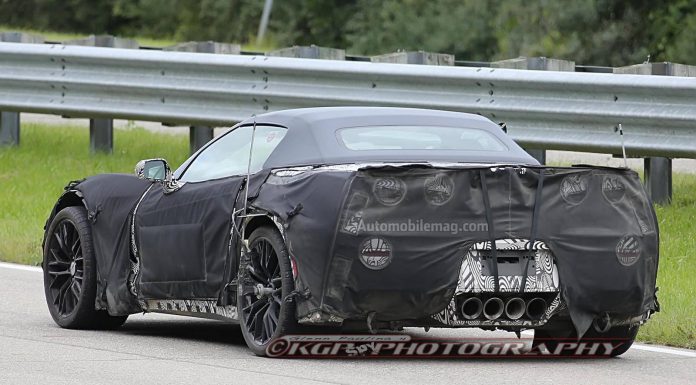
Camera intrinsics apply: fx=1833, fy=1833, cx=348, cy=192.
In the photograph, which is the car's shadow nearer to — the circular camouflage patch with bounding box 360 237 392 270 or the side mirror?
the side mirror

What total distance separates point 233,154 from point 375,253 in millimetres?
1727

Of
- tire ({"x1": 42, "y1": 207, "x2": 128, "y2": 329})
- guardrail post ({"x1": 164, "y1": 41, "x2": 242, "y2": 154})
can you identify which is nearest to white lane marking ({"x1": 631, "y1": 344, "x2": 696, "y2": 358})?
tire ({"x1": 42, "y1": 207, "x2": 128, "y2": 329})

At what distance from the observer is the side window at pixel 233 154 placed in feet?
32.1

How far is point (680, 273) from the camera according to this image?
12172 millimetres

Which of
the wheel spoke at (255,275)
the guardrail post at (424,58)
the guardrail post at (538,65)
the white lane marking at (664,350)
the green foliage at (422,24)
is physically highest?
the green foliage at (422,24)

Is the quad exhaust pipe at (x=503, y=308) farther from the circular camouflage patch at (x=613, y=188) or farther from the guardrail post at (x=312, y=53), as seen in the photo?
the guardrail post at (x=312, y=53)

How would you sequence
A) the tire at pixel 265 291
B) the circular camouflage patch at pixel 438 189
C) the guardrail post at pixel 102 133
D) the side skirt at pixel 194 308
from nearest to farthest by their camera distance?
the circular camouflage patch at pixel 438 189 → the tire at pixel 265 291 → the side skirt at pixel 194 308 → the guardrail post at pixel 102 133

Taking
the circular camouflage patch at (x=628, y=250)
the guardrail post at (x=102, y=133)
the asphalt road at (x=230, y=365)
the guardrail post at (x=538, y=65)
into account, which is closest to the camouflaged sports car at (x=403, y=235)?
the circular camouflage patch at (x=628, y=250)

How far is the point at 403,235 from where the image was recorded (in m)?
8.70

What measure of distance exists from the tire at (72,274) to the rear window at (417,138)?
6.33 ft

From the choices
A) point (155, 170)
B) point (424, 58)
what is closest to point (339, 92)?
point (424, 58)

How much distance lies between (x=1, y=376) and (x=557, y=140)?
20.9ft

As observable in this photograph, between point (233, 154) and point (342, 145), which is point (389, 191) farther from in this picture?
point (233, 154)

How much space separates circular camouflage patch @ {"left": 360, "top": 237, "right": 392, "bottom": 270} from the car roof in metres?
0.79
